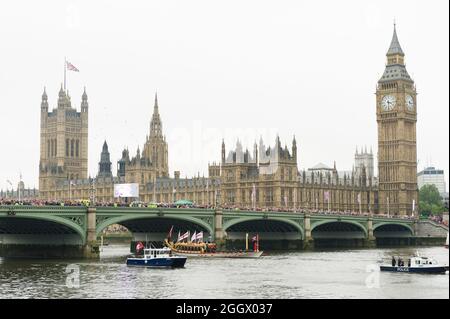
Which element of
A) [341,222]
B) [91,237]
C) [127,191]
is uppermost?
[127,191]

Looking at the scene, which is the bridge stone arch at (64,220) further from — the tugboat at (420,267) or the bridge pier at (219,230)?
the tugboat at (420,267)

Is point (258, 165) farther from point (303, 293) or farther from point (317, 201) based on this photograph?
point (303, 293)

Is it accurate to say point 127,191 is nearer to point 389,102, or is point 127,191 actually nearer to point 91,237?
point 91,237

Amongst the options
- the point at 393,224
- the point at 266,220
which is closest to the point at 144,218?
the point at 266,220

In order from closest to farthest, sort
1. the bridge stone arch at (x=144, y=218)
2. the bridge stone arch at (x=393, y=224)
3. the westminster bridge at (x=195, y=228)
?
the westminster bridge at (x=195, y=228), the bridge stone arch at (x=144, y=218), the bridge stone arch at (x=393, y=224)

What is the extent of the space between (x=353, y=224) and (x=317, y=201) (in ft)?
135

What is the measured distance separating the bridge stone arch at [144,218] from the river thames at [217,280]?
4.81 m

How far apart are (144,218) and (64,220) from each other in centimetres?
1454

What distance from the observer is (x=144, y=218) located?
358 ft

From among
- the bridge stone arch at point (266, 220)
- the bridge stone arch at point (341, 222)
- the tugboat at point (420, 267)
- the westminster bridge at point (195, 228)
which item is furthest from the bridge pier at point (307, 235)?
the tugboat at point (420, 267)

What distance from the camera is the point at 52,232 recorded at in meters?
106

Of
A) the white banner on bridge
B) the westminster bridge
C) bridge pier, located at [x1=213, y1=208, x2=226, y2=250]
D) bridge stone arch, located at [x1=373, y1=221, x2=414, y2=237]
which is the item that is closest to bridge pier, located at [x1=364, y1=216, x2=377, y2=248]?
the westminster bridge

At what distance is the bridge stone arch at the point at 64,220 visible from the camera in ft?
304
